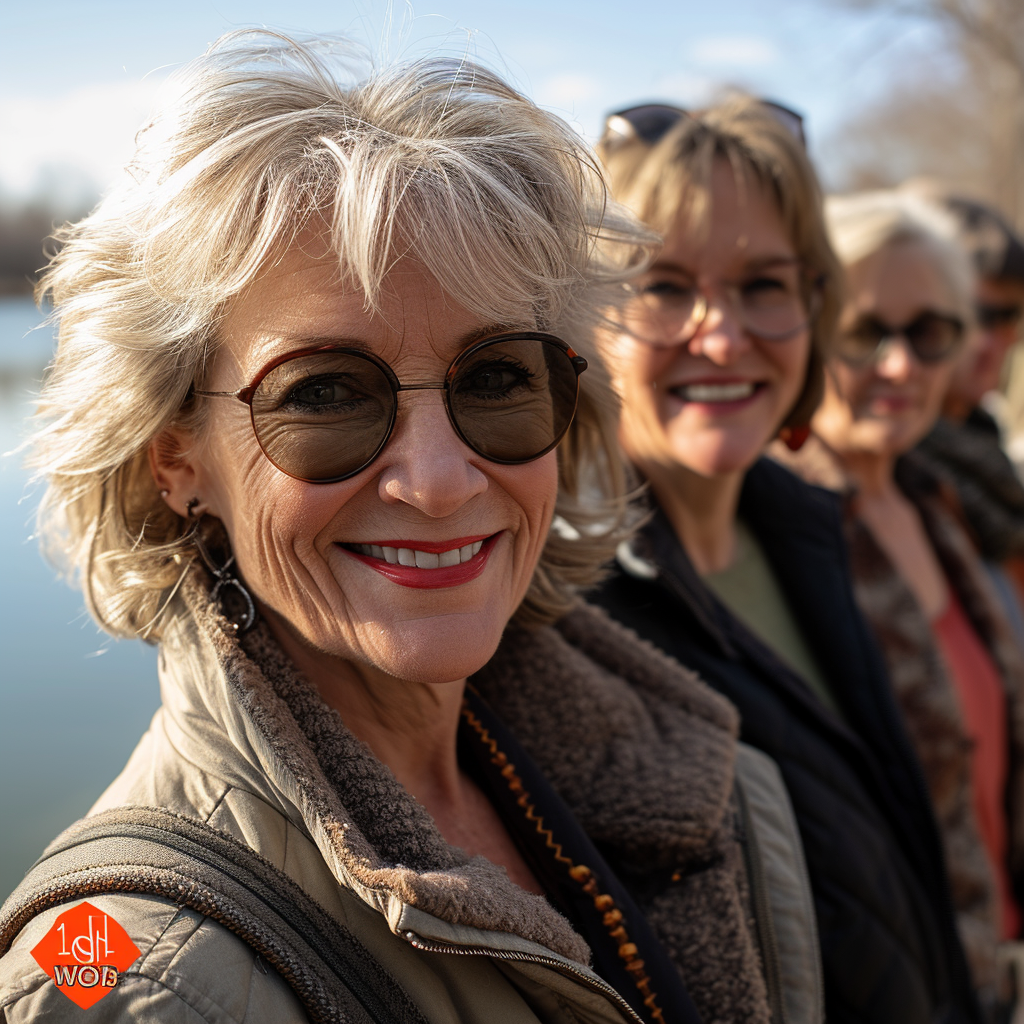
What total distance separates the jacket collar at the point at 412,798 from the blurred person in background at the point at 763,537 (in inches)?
12.2

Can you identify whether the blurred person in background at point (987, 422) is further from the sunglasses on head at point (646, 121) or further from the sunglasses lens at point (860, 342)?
the sunglasses on head at point (646, 121)

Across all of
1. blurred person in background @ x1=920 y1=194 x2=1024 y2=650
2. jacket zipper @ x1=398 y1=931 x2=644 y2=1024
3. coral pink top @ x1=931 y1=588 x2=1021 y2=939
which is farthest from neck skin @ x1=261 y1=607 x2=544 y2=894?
blurred person in background @ x1=920 y1=194 x2=1024 y2=650

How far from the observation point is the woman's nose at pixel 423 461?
1237mm

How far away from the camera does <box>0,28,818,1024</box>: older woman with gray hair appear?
1114 mm

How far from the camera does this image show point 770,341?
2311 mm

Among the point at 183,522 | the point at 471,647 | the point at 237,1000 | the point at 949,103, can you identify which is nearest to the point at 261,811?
the point at 237,1000

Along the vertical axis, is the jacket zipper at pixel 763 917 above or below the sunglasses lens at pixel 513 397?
below

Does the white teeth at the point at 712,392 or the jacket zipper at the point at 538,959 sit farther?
the white teeth at the point at 712,392

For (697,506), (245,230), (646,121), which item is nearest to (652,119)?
(646,121)

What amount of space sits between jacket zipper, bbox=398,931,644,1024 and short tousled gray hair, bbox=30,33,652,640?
65 cm

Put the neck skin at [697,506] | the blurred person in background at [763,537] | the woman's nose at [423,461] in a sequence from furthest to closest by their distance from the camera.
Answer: the neck skin at [697,506]
the blurred person in background at [763,537]
the woman's nose at [423,461]

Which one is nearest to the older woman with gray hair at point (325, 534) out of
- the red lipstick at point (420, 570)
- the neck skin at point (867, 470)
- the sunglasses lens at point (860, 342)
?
the red lipstick at point (420, 570)

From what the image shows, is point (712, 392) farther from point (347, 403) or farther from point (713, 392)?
point (347, 403)

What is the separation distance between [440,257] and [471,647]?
21.8 inches
